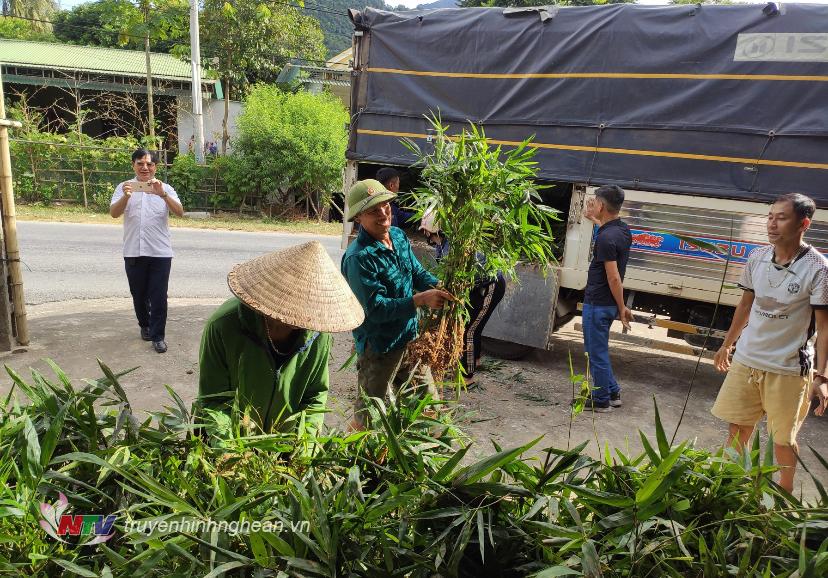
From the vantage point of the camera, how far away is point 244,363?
2133 millimetres

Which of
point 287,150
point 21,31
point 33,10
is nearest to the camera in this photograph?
point 287,150

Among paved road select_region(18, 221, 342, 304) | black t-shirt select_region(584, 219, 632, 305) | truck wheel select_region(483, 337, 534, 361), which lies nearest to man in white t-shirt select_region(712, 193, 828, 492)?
black t-shirt select_region(584, 219, 632, 305)

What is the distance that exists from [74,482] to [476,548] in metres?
0.99

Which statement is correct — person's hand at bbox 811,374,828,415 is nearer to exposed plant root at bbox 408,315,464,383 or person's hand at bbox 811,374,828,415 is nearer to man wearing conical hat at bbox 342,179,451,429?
exposed plant root at bbox 408,315,464,383

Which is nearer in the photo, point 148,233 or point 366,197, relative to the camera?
point 366,197

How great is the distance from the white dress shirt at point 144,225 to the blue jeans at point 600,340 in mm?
3774

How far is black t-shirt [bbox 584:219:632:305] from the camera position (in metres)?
4.63

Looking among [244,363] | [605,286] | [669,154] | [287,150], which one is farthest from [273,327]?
[287,150]

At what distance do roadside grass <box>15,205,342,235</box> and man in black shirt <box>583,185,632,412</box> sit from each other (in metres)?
10.7

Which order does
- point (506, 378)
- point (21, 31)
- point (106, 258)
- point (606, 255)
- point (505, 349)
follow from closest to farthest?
point (606, 255)
point (506, 378)
point (505, 349)
point (106, 258)
point (21, 31)

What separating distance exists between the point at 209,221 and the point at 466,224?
13.4 metres

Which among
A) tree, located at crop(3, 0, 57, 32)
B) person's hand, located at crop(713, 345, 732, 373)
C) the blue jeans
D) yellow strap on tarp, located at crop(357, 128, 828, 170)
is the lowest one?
the blue jeans

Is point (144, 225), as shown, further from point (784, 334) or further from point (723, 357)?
point (784, 334)

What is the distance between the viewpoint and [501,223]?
323cm
